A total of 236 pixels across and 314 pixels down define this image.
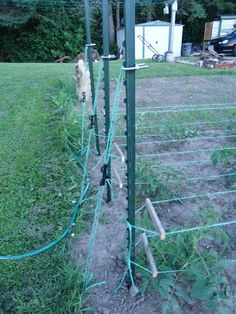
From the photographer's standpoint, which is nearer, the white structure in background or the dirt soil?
the dirt soil

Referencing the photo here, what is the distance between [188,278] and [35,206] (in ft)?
3.90

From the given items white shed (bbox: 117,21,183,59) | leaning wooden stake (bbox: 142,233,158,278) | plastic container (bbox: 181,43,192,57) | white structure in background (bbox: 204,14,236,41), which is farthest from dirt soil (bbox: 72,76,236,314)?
white structure in background (bbox: 204,14,236,41)

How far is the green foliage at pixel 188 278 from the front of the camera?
3.57ft

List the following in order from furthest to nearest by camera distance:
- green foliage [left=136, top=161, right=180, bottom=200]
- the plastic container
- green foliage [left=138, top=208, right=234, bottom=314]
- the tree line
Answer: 1. the plastic container
2. the tree line
3. green foliage [left=136, top=161, right=180, bottom=200]
4. green foliage [left=138, top=208, right=234, bottom=314]

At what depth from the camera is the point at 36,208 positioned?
1.90 metres

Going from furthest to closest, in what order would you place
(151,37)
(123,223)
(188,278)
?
1. (151,37)
2. (123,223)
3. (188,278)

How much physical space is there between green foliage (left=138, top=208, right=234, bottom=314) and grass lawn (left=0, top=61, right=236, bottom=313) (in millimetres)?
416

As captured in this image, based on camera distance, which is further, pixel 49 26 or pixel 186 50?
pixel 49 26

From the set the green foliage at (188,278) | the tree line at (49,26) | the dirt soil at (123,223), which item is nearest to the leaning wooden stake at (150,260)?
the green foliage at (188,278)

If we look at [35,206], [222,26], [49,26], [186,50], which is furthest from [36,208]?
[222,26]

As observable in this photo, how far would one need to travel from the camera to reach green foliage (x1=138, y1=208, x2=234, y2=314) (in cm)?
109

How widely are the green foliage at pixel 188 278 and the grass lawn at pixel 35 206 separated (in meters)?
0.42

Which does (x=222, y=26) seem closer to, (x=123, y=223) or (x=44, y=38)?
(x=44, y=38)

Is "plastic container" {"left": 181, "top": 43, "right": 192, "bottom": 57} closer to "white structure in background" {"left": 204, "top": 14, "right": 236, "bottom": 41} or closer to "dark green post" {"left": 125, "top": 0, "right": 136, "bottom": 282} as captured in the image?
"white structure in background" {"left": 204, "top": 14, "right": 236, "bottom": 41}
